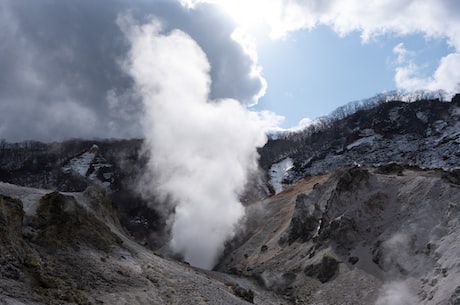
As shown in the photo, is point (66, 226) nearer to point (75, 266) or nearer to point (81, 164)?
point (75, 266)

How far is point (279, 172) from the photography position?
121 m

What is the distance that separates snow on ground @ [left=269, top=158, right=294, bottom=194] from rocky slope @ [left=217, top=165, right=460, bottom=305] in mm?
65267

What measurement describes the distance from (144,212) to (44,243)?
50.8m

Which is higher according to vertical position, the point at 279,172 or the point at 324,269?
the point at 279,172

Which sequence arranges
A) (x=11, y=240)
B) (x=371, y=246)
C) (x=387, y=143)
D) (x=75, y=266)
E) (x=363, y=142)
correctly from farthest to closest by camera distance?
(x=363, y=142)
(x=387, y=143)
(x=371, y=246)
(x=75, y=266)
(x=11, y=240)

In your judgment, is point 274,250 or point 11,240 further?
point 274,250

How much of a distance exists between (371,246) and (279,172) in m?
93.0

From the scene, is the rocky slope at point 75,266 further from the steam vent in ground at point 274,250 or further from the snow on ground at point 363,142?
the snow on ground at point 363,142

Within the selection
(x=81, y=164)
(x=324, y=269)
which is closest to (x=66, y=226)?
(x=324, y=269)

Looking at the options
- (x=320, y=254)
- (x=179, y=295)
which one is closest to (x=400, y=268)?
(x=320, y=254)

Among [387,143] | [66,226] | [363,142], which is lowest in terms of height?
[66,226]

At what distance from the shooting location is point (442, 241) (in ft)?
77.1

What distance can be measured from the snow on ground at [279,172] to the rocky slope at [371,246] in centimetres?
6527

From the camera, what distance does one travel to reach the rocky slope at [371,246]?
22703 millimetres
